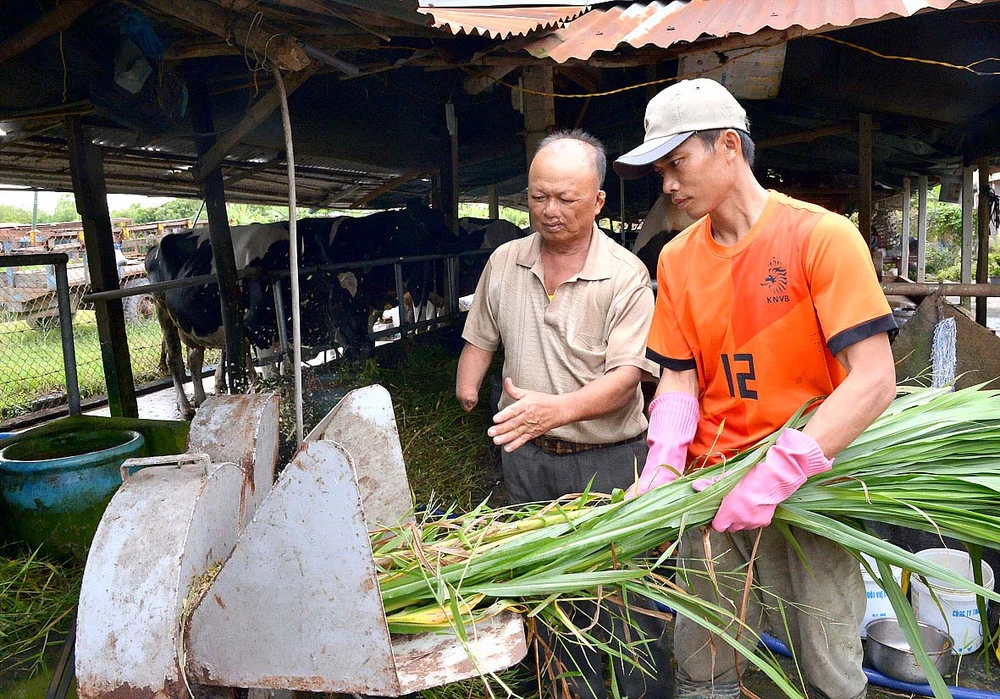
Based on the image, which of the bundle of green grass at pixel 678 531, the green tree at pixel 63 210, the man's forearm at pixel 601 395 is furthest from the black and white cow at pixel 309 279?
the green tree at pixel 63 210

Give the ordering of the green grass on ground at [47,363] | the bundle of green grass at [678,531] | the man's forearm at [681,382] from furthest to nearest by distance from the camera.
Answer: the green grass on ground at [47,363] < the man's forearm at [681,382] < the bundle of green grass at [678,531]

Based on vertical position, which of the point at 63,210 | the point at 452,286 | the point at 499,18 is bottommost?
the point at 452,286

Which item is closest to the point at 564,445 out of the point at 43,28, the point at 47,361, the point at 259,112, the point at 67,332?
the point at 259,112

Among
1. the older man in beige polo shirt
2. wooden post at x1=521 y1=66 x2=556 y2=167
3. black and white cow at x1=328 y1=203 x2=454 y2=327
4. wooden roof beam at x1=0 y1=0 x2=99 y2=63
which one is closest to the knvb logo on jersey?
the older man in beige polo shirt

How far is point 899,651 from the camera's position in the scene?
8.79 feet

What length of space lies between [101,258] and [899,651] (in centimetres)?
441

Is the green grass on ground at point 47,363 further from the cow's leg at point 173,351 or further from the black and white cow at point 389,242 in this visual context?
the black and white cow at point 389,242

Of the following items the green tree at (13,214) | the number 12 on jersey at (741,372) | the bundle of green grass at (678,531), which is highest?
the green tree at (13,214)

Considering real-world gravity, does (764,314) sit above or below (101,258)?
below

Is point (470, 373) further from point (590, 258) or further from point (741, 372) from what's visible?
point (741, 372)

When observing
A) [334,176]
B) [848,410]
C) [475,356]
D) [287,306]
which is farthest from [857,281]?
[334,176]

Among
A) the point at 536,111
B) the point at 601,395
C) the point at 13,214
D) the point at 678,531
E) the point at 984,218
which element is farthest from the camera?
the point at 13,214

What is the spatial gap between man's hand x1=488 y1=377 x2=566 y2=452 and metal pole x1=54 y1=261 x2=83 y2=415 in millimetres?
2543

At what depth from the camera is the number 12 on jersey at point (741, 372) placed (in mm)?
1824
